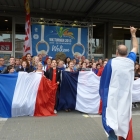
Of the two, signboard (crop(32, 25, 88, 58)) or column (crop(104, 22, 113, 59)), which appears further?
column (crop(104, 22, 113, 59))

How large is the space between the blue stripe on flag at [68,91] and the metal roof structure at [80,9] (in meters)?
6.18

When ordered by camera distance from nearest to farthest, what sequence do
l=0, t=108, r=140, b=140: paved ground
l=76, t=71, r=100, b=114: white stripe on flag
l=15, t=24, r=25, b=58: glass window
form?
l=0, t=108, r=140, b=140: paved ground
l=76, t=71, r=100, b=114: white stripe on flag
l=15, t=24, r=25, b=58: glass window

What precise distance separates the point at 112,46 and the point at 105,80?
42.0 ft

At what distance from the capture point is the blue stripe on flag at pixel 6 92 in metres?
6.81

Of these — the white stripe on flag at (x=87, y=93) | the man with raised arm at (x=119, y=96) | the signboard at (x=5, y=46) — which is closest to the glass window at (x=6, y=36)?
the signboard at (x=5, y=46)

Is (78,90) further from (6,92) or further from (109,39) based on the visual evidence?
(109,39)

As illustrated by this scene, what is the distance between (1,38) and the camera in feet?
48.8

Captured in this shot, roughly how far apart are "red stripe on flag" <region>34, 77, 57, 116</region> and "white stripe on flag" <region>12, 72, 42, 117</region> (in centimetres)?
12

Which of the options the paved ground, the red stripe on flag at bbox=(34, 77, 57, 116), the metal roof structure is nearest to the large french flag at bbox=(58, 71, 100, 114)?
the red stripe on flag at bbox=(34, 77, 57, 116)

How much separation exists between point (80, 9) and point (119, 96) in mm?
11070

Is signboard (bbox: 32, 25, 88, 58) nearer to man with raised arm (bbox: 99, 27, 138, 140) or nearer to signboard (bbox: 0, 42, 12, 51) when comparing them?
signboard (bbox: 0, 42, 12, 51)

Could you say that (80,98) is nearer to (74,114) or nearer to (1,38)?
(74,114)

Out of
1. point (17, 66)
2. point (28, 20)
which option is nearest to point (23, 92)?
point (17, 66)

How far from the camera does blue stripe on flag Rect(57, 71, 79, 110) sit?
7586 mm
